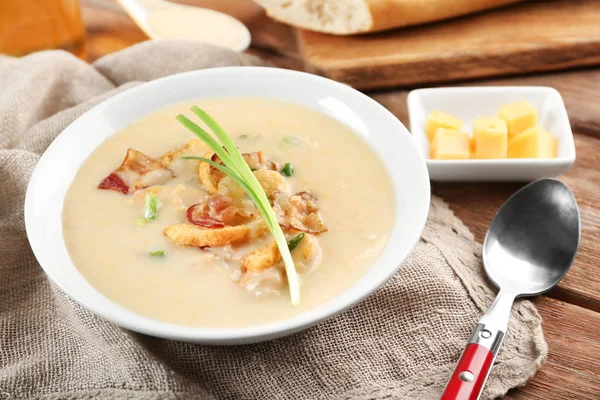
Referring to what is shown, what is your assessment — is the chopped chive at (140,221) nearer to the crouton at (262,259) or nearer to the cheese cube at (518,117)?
the crouton at (262,259)

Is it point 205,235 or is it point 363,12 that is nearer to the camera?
point 205,235

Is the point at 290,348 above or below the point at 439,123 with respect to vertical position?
below

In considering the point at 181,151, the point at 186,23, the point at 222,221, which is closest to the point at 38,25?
the point at 186,23

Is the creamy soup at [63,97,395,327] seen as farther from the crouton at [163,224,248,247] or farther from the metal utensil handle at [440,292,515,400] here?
the metal utensil handle at [440,292,515,400]

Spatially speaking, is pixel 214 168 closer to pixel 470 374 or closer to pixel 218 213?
pixel 218 213

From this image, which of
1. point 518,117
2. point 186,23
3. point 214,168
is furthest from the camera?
point 186,23

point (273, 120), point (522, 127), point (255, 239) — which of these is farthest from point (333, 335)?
point (522, 127)

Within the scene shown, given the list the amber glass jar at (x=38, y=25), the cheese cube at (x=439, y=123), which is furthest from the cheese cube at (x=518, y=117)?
the amber glass jar at (x=38, y=25)
